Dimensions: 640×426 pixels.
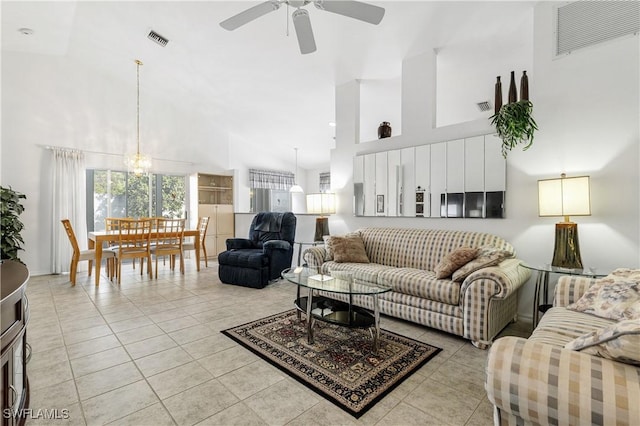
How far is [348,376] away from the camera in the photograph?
1985mm

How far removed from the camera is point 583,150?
2.75m

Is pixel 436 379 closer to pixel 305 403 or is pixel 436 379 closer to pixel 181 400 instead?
pixel 305 403

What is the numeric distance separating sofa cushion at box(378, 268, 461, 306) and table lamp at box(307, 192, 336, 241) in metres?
1.75

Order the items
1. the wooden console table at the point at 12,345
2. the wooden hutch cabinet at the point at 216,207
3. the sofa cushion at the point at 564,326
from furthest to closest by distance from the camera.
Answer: the wooden hutch cabinet at the point at 216,207 < the sofa cushion at the point at 564,326 < the wooden console table at the point at 12,345

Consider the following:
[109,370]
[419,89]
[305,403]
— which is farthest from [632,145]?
[109,370]

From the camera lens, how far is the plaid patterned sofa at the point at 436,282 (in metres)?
2.37

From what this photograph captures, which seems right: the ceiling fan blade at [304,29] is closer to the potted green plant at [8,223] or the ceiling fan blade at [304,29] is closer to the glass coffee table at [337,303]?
the glass coffee table at [337,303]

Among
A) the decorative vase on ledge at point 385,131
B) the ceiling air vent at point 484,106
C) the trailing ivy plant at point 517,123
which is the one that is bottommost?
the trailing ivy plant at point 517,123

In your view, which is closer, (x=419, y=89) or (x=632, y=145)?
(x=632, y=145)

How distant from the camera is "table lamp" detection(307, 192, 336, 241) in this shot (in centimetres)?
470

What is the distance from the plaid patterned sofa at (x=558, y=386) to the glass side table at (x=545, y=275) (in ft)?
5.13

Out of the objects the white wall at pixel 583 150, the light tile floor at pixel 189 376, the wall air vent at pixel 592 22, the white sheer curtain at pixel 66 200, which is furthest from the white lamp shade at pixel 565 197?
the white sheer curtain at pixel 66 200

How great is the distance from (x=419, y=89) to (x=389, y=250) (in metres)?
2.09

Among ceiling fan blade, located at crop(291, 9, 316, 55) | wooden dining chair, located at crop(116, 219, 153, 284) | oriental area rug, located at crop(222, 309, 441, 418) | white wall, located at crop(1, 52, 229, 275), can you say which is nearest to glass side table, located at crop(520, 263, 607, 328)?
oriental area rug, located at crop(222, 309, 441, 418)
